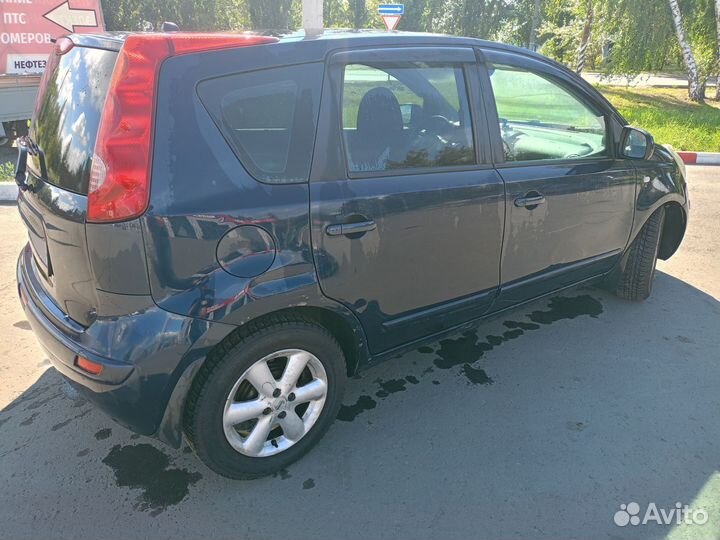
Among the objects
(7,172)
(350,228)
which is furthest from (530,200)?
(7,172)

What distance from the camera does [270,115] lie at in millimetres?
→ 2152

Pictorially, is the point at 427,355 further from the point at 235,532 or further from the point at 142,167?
the point at 142,167

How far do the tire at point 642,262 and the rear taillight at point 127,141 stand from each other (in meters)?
3.23

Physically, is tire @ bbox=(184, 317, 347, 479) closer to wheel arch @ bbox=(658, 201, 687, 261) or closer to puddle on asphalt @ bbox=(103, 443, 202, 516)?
puddle on asphalt @ bbox=(103, 443, 202, 516)

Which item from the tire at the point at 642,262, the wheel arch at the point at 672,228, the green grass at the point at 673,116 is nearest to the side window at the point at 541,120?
the tire at the point at 642,262

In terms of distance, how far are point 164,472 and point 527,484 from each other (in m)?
1.55

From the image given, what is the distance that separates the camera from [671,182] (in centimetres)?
375

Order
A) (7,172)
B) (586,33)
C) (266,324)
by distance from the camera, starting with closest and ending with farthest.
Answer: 1. (266,324)
2. (7,172)
3. (586,33)

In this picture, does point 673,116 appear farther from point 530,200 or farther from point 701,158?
point 530,200

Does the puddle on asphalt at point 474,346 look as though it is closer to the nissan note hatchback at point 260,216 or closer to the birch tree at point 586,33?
the nissan note hatchback at point 260,216

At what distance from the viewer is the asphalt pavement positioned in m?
2.17

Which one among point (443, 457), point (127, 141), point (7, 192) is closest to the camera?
point (127, 141)

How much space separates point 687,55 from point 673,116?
12.9ft

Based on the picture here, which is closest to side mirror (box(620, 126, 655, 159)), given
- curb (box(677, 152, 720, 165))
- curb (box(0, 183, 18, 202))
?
curb (box(0, 183, 18, 202))
